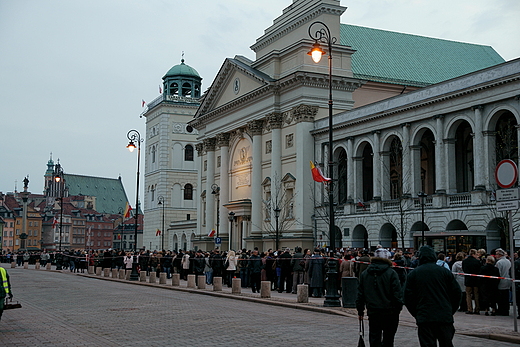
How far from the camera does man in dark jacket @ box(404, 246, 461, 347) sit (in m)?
9.45

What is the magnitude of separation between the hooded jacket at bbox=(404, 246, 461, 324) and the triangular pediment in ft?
154

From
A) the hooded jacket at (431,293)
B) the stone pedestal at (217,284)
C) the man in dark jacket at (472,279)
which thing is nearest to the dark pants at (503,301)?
the man in dark jacket at (472,279)

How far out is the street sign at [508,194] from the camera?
15359mm

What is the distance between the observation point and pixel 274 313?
2059 cm

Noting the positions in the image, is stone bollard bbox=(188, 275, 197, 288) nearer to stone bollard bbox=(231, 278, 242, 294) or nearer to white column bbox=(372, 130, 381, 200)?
stone bollard bbox=(231, 278, 242, 294)

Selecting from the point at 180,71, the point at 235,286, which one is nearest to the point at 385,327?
the point at 235,286

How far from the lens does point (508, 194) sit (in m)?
15.6

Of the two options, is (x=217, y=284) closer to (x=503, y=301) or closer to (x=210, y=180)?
(x=503, y=301)

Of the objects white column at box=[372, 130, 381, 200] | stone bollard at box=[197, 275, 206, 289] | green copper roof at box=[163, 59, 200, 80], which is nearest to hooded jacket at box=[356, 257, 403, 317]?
stone bollard at box=[197, 275, 206, 289]

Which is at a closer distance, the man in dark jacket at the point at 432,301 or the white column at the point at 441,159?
the man in dark jacket at the point at 432,301

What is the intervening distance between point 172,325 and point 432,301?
28.8ft

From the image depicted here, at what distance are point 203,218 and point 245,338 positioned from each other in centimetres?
5695

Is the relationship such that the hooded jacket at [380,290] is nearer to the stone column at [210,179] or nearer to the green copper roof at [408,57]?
the green copper roof at [408,57]

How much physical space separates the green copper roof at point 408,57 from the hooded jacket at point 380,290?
Answer: 159ft
